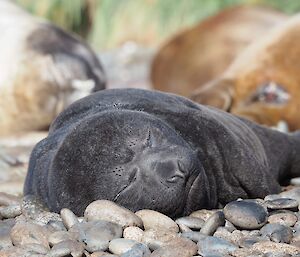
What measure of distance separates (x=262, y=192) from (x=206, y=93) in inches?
99.9

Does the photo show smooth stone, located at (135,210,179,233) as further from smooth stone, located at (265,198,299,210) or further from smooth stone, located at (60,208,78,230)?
smooth stone, located at (265,198,299,210)

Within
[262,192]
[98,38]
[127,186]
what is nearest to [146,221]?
[127,186]

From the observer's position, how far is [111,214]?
3.11 meters

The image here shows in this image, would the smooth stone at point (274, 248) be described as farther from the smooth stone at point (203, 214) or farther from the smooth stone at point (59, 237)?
the smooth stone at point (59, 237)

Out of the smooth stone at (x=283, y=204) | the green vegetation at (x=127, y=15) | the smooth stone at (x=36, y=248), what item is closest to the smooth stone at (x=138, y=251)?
the smooth stone at (x=36, y=248)

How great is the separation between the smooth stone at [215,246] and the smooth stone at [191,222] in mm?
217

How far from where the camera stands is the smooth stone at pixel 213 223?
310cm

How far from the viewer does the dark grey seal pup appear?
3.25 m

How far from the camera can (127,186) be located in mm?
3254

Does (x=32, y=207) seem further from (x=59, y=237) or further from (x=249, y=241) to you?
(x=249, y=241)

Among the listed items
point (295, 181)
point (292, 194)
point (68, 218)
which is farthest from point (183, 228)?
point (295, 181)

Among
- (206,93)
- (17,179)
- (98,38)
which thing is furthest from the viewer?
(98,38)

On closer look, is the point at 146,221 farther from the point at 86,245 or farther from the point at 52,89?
the point at 52,89

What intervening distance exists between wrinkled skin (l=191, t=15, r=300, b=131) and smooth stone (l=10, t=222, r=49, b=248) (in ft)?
9.80
